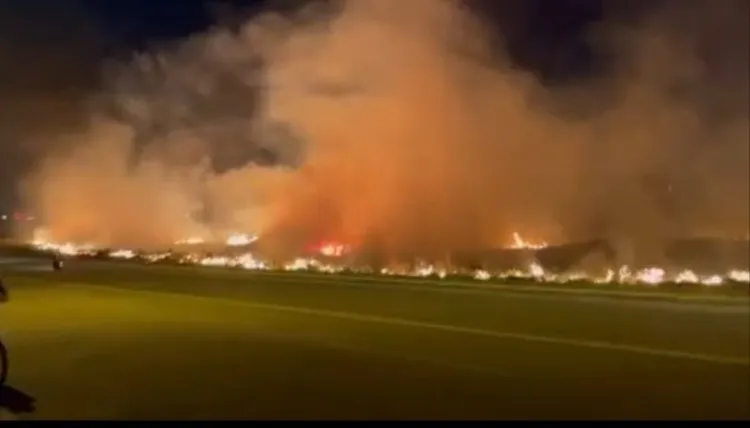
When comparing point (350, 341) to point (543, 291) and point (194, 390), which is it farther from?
point (543, 291)

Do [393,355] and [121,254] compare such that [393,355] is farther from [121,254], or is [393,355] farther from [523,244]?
[121,254]

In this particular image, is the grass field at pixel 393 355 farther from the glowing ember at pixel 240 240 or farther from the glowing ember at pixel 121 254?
the glowing ember at pixel 121 254

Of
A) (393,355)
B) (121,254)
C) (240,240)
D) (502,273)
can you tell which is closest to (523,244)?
(502,273)

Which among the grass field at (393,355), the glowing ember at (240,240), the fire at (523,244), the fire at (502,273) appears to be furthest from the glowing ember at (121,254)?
the grass field at (393,355)

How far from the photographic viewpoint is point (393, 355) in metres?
14.2

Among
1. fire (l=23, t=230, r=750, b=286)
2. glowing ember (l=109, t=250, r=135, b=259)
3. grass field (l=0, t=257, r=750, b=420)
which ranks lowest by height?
grass field (l=0, t=257, r=750, b=420)

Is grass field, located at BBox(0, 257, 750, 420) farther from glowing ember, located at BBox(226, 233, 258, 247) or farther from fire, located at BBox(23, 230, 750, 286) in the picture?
glowing ember, located at BBox(226, 233, 258, 247)

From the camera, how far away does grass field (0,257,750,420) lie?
10555 mm

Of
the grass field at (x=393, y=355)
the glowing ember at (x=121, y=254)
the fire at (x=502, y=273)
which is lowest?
the grass field at (x=393, y=355)

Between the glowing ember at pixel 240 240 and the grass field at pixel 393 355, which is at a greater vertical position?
the glowing ember at pixel 240 240

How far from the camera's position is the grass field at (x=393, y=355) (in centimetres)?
1055

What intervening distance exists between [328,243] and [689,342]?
31.8 meters

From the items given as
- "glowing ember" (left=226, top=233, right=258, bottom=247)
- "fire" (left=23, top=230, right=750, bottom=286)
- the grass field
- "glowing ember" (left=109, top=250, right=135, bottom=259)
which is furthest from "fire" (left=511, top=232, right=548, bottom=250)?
"glowing ember" (left=109, top=250, right=135, bottom=259)
